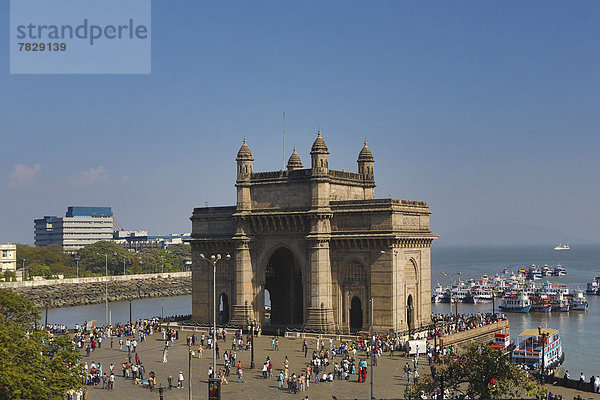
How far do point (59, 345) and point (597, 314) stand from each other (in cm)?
10607

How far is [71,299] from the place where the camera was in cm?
13650

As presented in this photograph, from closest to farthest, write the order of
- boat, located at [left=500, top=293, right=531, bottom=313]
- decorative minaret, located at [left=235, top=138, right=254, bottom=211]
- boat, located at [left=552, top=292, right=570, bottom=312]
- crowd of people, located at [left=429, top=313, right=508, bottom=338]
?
1. crowd of people, located at [left=429, top=313, right=508, bottom=338]
2. decorative minaret, located at [left=235, top=138, right=254, bottom=211]
3. boat, located at [left=500, top=293, right=531, bottom=313]
4. boat, located at [left=552, top=292, right=570, bottom=312]

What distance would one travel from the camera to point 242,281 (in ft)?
237

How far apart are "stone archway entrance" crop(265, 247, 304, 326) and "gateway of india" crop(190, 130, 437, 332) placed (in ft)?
0.39

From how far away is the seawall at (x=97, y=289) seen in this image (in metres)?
134

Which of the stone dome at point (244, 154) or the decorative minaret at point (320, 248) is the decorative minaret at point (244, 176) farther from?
the decorative minaret at point (320, 248)

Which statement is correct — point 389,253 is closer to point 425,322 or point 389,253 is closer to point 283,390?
point 425,322

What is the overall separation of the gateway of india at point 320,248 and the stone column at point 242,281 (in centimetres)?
9

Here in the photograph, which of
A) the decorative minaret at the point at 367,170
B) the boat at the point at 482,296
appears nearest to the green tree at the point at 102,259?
the boat at the point at 482,296

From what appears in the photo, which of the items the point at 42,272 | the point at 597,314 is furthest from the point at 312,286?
the point at 42,272

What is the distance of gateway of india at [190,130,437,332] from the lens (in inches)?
2608

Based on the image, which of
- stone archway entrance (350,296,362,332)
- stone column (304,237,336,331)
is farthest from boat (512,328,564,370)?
stone column (304,237,336,331)

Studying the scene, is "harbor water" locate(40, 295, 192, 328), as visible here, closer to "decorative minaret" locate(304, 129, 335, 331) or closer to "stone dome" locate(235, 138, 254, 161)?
"stone dome" locate(235, 138, 254, 161)

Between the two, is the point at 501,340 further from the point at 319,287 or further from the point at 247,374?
the point at 247,374
